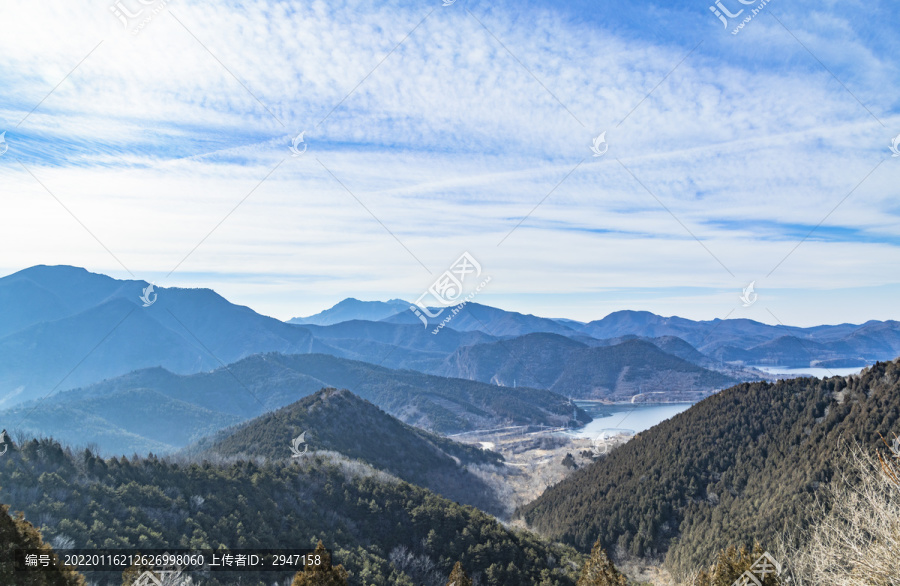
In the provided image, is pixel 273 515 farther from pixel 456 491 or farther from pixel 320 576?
pixel 456 491

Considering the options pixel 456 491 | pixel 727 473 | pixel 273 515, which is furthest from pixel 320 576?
pixel 456 491

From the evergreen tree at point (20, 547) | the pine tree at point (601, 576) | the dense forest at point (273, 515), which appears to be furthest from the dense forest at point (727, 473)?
the evergreen tree at point (20, 547)

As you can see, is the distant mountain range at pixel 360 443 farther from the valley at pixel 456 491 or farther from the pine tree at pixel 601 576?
the pine tree at pixel 601 576

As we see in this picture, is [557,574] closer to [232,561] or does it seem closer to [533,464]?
[232,561]

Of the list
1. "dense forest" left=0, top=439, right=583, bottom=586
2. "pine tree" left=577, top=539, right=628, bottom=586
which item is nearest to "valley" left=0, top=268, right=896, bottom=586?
"dense forest" left=0, top=439, right=583, bottom=586

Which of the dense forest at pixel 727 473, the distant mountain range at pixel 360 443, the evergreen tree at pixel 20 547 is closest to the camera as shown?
the evergreen tree at pixel 20 547

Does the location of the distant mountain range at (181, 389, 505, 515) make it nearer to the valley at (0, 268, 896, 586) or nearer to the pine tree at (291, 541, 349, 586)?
the valley at (0, 268, 896, 586)
